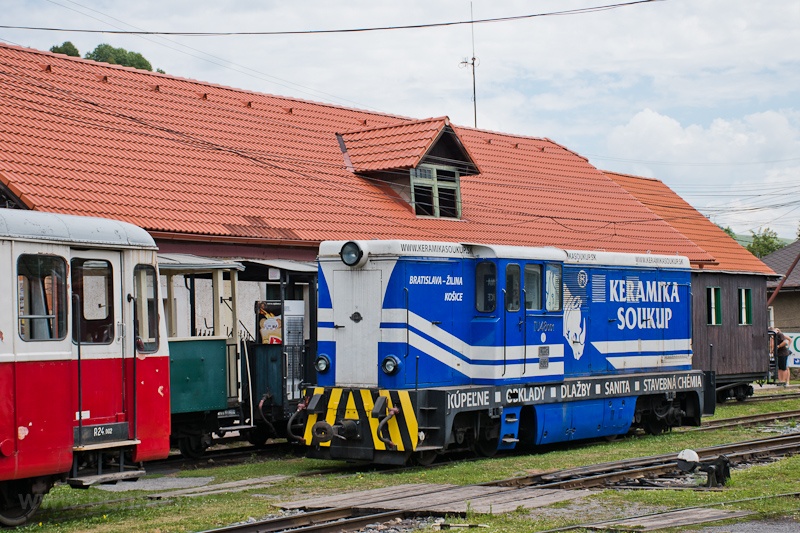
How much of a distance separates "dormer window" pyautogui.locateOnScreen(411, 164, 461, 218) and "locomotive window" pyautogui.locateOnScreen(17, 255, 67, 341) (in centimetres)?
1496

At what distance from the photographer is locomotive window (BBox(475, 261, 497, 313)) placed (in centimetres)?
1582

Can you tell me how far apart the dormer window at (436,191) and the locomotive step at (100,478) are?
14.7 meters

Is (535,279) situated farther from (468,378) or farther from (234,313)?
(234,313)

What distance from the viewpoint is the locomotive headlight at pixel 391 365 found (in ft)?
48.6

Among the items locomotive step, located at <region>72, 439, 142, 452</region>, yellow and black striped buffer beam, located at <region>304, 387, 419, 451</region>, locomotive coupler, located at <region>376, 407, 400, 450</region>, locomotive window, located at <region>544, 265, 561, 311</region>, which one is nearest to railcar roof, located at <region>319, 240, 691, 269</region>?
locomotive window, located at <region>544, 265, 561, 311</region>

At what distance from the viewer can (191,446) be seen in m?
17.2

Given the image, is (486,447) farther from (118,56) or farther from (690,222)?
(118,56)

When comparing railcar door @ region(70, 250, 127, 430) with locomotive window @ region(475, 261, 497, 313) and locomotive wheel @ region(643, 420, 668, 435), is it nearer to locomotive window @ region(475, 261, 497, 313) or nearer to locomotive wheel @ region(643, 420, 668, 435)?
locomotive window @ region(475, 261, 497, 313)

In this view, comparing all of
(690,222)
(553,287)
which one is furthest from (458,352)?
(690,222)

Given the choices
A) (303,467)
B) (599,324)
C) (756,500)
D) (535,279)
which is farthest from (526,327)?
(756,500)

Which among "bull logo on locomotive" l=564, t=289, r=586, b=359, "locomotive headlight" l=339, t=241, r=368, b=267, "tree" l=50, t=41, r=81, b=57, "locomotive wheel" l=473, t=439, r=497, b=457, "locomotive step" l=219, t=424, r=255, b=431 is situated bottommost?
"locomotive wheel" l=473, t=439, r=497, b=457

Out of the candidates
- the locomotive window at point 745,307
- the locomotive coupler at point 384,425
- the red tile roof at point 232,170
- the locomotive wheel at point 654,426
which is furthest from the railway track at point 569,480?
the locomotive window at point 745,307

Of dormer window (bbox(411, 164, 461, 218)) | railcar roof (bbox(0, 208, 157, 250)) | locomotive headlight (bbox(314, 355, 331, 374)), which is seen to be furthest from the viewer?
dormer window (bbox(411, 164, 461, 218))

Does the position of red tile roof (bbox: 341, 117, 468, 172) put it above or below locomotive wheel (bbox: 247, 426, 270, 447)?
above
